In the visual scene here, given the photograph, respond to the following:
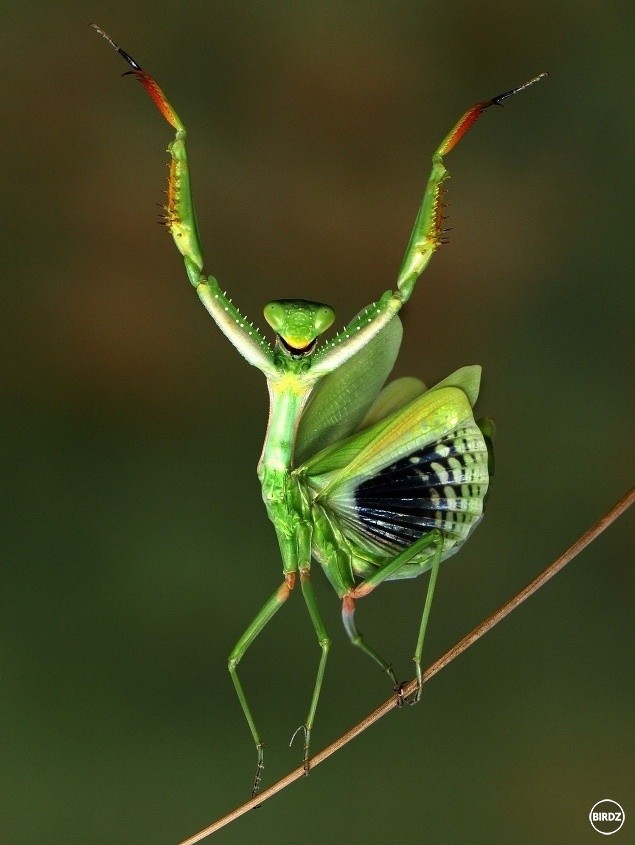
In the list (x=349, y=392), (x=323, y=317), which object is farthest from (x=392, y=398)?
(x=323, y=317)

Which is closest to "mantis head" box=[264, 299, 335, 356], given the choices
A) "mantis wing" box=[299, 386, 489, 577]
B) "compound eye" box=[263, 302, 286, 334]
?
"compound eye" box=[263, 302, 286, 334]

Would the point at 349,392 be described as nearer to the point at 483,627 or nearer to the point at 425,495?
the point at 425,495

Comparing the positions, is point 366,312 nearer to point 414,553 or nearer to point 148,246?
point 414,553

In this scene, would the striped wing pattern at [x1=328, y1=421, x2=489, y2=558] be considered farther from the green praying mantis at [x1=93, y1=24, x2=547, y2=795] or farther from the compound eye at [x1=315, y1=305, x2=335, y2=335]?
the compound eye at [x1=315, y1=305, x2=335, y2=335]

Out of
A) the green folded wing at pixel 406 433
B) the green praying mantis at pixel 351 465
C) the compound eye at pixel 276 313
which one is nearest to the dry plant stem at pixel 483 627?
the green praying mantis at pixel 351 465

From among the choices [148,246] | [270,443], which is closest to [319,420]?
[270,443]
